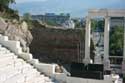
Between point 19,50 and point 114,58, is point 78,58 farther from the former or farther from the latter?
point 19,50

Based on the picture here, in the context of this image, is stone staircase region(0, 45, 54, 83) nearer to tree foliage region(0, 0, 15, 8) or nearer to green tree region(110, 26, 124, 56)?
tree foliage region(0, 0, 15, 8)

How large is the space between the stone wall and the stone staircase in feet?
59.1

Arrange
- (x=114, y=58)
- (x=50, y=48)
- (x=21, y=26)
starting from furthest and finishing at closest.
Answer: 1. (x=50, y=48)
2. (x=21, y=26)
3. (x=114, y=58)

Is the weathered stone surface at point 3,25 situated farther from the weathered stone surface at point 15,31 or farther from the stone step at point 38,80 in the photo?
the stone step at point 38,80

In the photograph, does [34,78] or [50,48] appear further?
[50,48]

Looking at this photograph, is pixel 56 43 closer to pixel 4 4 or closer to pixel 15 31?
pixel 4 4

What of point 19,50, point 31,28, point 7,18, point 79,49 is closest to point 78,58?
point 79,49

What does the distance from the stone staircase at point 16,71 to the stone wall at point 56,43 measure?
1802 centimetres

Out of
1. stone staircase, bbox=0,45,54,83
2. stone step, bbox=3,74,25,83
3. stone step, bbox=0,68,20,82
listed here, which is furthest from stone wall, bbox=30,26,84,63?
stone step, bbox=3,74,25,83

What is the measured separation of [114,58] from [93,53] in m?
7.17

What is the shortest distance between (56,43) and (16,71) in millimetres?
21366

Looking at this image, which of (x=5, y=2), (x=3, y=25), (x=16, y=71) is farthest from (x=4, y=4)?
(x=16, y=71)

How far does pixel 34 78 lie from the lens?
45.6ft

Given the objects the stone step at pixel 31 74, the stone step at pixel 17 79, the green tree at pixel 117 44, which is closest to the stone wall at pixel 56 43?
the green tree at pixel 117 44
